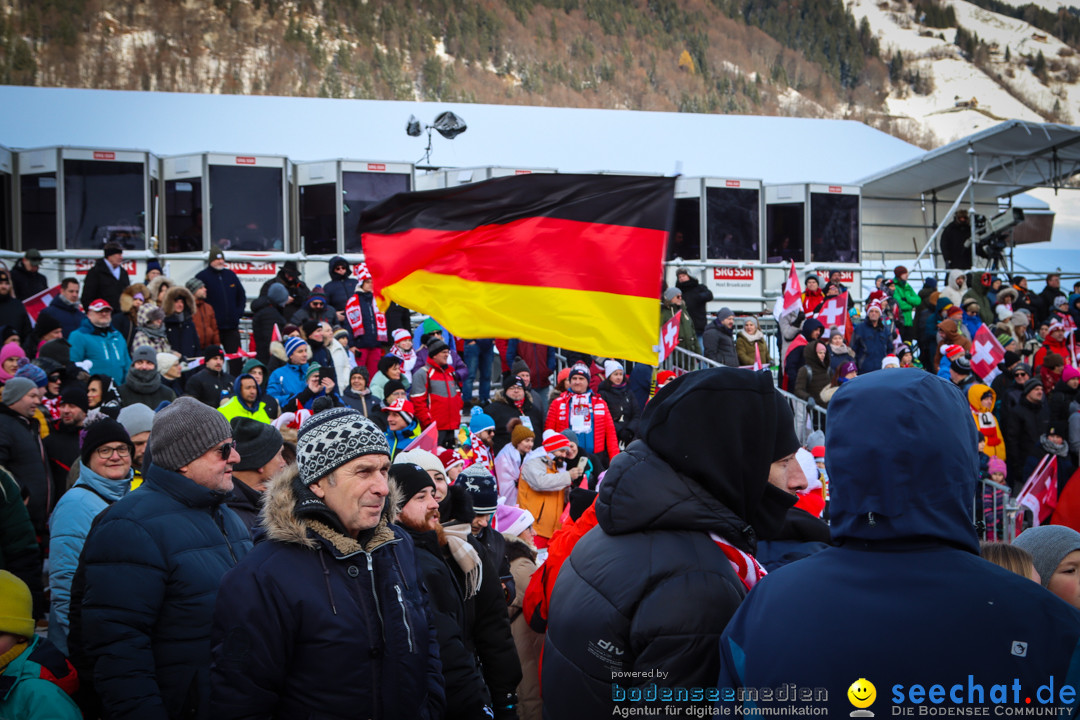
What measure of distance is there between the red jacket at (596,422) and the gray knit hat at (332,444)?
294 inches

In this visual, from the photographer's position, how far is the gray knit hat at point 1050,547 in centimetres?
342

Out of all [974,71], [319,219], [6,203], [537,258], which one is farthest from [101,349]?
[974,71]

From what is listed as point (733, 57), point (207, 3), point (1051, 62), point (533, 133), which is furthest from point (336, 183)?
point (1051, 62)

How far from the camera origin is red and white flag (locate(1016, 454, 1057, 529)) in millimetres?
9195

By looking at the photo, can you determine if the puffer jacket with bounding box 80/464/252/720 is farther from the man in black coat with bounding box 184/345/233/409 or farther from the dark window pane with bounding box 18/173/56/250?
the dark window pane with bounding box 18/173/56/250

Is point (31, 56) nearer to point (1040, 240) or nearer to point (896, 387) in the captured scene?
point (1040, 240)

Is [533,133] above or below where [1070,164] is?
above

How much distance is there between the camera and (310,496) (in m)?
2.74

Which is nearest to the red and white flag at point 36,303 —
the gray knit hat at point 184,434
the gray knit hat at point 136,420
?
the gray knit hat at point 136,420

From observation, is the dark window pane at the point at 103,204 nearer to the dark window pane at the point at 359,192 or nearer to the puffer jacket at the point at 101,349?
the dark window pane at the point at 359,192

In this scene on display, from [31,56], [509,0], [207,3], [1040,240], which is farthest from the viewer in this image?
[509,0]

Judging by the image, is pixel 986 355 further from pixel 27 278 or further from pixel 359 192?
pixel 27 278

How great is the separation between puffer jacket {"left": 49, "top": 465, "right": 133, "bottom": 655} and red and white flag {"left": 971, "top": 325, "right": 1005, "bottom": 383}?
12.4 meters

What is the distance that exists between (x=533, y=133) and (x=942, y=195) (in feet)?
36.3
